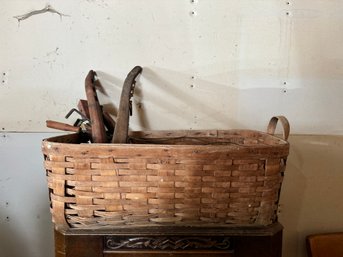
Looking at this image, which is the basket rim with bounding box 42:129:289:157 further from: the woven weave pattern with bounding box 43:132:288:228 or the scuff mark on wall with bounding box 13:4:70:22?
the scuff mark on wall with bounding box 13:4:70:22

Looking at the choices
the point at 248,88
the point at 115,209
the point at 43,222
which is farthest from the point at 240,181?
the point at 43,222

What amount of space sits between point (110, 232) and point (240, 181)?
30cm

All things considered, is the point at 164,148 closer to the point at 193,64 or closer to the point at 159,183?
the point at 159,183

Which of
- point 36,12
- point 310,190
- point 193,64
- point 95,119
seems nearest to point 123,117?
point 95,119

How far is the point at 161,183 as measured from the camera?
0.70 meters

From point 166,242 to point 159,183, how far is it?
14cm

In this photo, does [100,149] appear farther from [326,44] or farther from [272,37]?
[326,44]

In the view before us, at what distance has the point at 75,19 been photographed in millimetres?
971

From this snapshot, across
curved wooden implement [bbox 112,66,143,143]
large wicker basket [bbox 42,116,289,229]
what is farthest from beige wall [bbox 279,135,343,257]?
curved wooden implement [bbox 112,66,143,143]

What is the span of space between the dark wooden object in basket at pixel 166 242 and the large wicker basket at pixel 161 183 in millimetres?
17

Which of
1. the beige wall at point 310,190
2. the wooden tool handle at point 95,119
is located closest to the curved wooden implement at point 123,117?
the wooden tool handle at point 95,119

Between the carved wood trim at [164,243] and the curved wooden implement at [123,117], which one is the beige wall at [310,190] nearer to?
the carved wood trim at [164,243]

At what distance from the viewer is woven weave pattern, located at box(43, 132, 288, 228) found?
0.69 meters

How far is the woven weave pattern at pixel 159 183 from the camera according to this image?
0.69m
